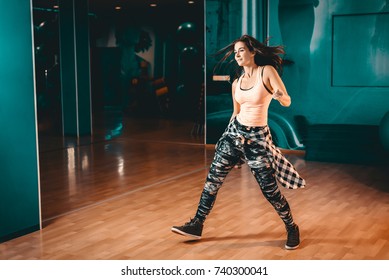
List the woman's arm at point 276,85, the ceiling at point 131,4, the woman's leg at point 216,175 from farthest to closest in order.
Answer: the ceiling at point 131,4 → the woman's leg at point 216,175 → the woman's arm at point 276,85

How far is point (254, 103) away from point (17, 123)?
1924 mm

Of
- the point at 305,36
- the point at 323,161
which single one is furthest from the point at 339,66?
the point at 323,161

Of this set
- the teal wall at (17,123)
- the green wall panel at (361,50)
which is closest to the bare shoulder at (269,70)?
the teal wall at (17,123)

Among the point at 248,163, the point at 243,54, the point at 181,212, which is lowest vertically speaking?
the point at 181,212

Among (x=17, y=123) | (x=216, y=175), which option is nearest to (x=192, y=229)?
(x=216, y=175)

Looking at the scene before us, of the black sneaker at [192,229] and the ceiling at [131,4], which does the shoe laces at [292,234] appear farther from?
the ceiling at [131,4]

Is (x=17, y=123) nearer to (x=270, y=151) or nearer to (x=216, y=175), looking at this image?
(x=216, y=175)

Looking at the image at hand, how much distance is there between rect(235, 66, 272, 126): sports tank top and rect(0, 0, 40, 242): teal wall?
177 centimetres

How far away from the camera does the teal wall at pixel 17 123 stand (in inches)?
172

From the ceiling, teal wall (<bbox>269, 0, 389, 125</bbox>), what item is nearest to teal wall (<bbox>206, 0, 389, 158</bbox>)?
teal wall (<bbox>269, 0, 389, 125</bbox>)

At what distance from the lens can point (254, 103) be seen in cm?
405

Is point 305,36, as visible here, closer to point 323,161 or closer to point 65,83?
point 323,161

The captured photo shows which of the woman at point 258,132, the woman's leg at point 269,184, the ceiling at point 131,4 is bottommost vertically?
the woman's leg at point 269,184

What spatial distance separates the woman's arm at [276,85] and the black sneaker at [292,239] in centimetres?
96
